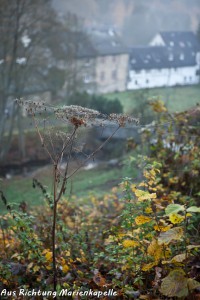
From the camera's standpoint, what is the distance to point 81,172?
69.1 ft

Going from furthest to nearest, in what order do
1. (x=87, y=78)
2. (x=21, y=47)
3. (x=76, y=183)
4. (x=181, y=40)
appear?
1. (x=181, y=40)
2. (x=87, y=78)
3. (x=21, y=47)
4. (x=76, y=183)

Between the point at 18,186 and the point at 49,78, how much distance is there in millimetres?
8377

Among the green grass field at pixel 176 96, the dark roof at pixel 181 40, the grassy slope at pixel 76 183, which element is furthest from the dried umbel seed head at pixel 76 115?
the dark roof at pixel 181 40

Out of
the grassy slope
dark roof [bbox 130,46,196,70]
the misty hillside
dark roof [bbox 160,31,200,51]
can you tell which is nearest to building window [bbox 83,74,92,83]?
the grassy slope

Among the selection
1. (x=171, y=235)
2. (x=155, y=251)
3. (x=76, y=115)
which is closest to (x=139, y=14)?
(x=76, y=115)

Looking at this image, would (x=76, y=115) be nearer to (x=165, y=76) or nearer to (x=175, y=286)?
(x=175, y=286)

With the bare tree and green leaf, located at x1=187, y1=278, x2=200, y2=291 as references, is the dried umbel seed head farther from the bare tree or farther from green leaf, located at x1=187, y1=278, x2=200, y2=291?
the bare tree

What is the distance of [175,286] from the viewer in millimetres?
3129

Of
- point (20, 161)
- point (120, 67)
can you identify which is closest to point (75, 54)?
point (20, 161)

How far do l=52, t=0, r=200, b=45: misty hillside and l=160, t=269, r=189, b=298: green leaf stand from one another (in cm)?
5424

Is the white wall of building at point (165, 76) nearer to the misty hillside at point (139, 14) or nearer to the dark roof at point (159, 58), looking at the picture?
the dark roof at point (159, 58)

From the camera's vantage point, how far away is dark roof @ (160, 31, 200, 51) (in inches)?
1905

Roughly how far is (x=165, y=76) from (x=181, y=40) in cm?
924

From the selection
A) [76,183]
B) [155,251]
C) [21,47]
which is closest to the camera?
[155,251]
